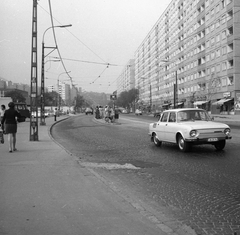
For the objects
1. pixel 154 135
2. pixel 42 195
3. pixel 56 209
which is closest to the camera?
pixel 56 209

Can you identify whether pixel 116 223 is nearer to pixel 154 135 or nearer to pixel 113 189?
pixel 113 189

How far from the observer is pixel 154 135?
12289mm

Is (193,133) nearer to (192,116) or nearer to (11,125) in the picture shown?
(192,116)

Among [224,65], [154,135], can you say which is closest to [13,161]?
[154,135]

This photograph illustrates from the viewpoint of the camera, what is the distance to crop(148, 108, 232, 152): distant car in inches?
380

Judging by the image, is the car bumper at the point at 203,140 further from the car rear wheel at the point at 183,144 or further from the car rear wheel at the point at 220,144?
the car rear wheel at the point at 220,144

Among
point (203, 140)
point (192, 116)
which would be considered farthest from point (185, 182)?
point (192, 116)

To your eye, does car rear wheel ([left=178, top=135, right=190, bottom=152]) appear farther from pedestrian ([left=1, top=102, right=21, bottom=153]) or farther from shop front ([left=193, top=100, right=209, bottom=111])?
shop front ([left=193, top=100, right=209, bottom=111])

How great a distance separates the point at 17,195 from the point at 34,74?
9.43m

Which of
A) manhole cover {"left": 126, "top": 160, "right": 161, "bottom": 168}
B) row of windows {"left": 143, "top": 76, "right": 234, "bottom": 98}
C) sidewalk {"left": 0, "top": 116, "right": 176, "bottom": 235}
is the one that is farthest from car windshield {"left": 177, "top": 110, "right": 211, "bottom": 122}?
row of windows {"left": 143, "top": 76, "right": 234, "bottom": 98}

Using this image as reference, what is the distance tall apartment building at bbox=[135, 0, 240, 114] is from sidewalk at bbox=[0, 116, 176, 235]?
146 ft

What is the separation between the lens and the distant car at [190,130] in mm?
9656

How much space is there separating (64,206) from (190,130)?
242 inches

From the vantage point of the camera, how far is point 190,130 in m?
9.59
